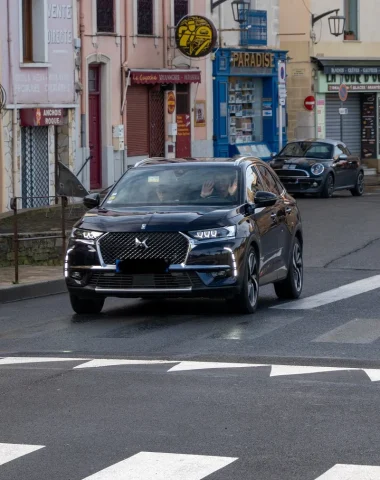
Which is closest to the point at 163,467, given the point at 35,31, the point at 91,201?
the point at 91,201

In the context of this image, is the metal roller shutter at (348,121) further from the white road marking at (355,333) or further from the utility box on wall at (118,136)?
the white road marking at (355,333)

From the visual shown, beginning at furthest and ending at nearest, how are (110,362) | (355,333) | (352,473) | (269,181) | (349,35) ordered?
1. (349,35)
2. (269,181)
3. (355,333)
4. (110,362)
5. (352,473)

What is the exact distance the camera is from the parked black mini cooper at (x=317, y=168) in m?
35.6

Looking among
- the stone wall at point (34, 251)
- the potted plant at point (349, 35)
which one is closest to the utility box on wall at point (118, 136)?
the potted plant at point (349, 35)

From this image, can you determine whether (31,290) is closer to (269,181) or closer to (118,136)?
(269,181)

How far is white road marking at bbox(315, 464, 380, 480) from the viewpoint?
703 centimetres

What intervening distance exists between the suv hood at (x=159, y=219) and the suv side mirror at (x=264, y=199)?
43 centimetres

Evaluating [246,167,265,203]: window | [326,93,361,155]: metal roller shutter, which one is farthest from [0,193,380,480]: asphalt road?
[326,93,361,155]: metal roller shutter

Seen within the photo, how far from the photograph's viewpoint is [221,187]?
581 inches

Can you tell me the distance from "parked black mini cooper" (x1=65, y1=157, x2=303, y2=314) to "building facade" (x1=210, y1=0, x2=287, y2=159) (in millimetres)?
27486

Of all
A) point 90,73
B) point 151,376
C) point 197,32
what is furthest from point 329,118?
point 151,376

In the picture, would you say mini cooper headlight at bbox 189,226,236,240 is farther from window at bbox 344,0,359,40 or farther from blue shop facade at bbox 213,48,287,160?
window at bbox 344,0,359,40

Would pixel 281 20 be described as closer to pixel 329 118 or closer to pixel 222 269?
pixel 329 118

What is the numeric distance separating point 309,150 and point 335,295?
67.8 ft
